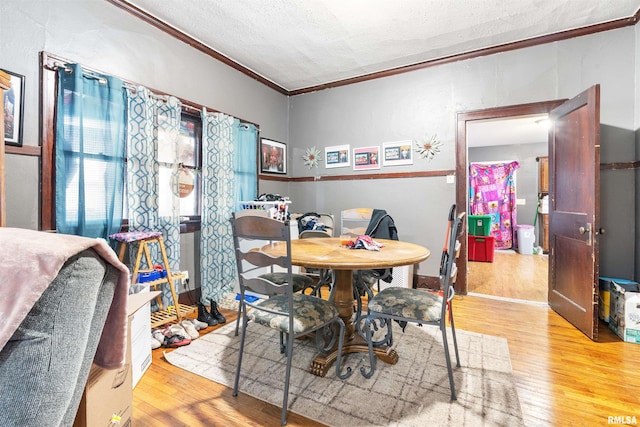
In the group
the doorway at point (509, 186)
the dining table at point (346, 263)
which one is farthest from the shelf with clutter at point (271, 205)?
the doorway at point (509, 186)

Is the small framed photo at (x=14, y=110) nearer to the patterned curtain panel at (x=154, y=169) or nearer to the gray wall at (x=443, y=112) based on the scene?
the patterned curtain panel at (x=154, y=169)

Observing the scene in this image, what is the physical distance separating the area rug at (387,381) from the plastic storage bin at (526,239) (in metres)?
4.79

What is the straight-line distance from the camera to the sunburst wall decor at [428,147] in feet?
11.5

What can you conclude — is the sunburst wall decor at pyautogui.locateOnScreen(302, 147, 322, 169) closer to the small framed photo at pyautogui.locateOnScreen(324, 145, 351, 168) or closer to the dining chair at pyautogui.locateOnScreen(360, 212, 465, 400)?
the small framed photo at pyautogui.locateOnScreen(324, 145, 351, 168)

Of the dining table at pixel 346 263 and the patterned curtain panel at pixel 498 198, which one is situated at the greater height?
the patterned curtain panel at pixel 498 198

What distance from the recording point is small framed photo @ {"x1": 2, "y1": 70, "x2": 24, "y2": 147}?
1811 mm

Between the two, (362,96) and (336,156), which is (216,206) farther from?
(362,96)

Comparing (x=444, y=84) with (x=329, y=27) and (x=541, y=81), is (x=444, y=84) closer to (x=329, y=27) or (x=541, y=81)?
(x=541, y=81)

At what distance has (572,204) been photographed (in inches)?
102

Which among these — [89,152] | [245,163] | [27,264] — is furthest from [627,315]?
[89,152]

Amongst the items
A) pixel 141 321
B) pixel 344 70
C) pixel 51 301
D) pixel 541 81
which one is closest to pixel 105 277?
pixel 51 301

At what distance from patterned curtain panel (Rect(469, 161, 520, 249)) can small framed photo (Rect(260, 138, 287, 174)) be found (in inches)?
191

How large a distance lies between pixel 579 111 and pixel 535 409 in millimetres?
2356

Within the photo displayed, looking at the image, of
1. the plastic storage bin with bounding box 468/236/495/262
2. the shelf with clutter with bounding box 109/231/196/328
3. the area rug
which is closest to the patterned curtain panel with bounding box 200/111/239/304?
the shelf with clutter with bounding box 109/231/196/328
